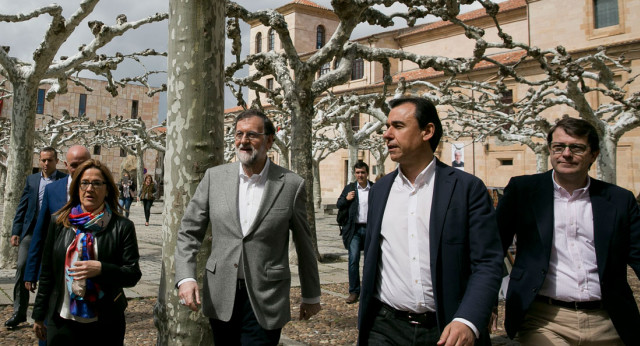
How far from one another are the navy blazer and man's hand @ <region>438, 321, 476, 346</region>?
309cm

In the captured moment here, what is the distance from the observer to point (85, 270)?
288 cm

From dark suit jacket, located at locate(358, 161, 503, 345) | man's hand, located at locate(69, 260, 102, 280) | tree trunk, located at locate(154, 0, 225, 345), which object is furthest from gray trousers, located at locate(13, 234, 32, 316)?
dark suit jacket, located at locate(358, 161, 503, 345)

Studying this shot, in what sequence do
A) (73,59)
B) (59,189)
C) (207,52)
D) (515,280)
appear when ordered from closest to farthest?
(515,280) → (207,52) → (59,189) → (73,59)

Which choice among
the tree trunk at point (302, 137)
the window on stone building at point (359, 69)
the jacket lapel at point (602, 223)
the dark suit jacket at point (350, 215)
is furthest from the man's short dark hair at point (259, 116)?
the window on stone building at point (359, 69)

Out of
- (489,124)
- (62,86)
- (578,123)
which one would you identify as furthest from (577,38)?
(578,123)

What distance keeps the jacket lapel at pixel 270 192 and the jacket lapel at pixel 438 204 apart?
1012 mm

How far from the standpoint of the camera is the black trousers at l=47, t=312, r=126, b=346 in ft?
9.62

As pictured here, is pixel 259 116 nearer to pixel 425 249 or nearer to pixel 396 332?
pixel 425 249

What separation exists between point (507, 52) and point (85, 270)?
3870cm

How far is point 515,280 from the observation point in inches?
115

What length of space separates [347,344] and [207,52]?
3.08 metres

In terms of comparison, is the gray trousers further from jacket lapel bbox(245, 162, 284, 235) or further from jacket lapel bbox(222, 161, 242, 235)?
jacket lapel bbox(245, 162, 284, 235)

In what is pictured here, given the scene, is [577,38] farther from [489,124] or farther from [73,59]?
[73,59]

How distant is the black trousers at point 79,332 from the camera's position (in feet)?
9.62
